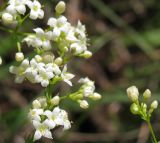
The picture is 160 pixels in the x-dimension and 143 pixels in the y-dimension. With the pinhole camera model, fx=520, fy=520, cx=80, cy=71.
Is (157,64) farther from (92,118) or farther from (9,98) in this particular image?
(9,98)

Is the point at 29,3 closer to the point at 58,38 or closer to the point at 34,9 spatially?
the point at 34,9

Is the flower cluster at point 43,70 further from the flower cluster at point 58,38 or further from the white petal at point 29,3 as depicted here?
the white petal at point 29,3

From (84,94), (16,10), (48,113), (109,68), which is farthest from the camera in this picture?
(109,68)

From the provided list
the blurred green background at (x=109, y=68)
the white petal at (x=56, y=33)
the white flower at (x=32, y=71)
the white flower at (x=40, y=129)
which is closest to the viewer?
the white flower at (x=40, y=129)

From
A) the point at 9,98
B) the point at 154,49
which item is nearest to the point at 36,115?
the point at 9,98

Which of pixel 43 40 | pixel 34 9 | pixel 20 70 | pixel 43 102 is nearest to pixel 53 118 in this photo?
pixel 43 102

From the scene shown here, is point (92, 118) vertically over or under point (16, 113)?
over

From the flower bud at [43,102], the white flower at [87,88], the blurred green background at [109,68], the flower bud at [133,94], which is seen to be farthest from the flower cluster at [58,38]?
the blurred green background at [109,68]
